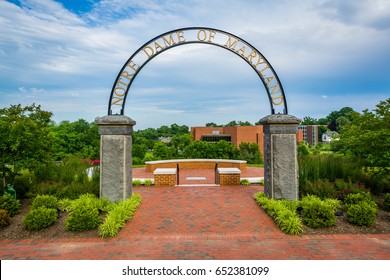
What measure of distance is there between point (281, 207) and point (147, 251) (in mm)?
3550

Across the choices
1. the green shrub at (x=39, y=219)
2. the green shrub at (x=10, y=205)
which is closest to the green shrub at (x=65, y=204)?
the green shrub at (x=39, y=219)

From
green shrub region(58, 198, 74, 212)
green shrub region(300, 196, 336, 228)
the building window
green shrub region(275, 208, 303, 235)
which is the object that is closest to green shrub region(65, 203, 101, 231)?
green shrub region(58, 198, 74, 212)

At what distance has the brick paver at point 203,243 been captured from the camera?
15.8 feet

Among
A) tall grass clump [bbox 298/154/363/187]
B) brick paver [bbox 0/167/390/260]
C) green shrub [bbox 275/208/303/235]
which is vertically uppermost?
tall grass clump [bbox 298/154/363/187]

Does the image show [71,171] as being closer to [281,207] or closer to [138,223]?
[138,223]

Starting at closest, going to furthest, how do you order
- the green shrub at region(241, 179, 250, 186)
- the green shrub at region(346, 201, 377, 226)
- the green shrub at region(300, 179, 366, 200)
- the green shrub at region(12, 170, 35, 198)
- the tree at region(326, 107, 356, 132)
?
the green shrub at region(346, 201, 377, 226) → the green shrub at region(300, 179, 366, 200) → the green shrub at region(12, 170, 35, 198) → the green shrub at region(241, 179, 250, 186) → the tree at region(326, 107, 356, 132)

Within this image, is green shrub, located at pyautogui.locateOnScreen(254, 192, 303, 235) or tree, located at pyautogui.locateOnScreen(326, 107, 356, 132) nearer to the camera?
green shrub, located at pyautogui.locateOnScreen(254, 192, 303, 235)

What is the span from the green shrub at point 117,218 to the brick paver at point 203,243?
0.49 feet

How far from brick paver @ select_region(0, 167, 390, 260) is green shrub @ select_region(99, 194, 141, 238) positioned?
15 cm

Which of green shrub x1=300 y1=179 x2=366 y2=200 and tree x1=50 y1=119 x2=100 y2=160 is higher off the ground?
tree x1=50 y1=119 x2=100 y2=160

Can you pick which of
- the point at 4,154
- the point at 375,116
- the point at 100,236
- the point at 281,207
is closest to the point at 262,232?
the point at 281,207

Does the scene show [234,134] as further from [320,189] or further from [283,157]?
[283,157]

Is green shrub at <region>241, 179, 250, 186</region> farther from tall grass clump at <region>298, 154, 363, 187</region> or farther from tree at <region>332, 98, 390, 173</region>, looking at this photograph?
tree at <region>332, 98, 390, 173</region>

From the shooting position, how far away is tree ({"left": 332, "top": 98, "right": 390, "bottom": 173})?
7.60 meters
